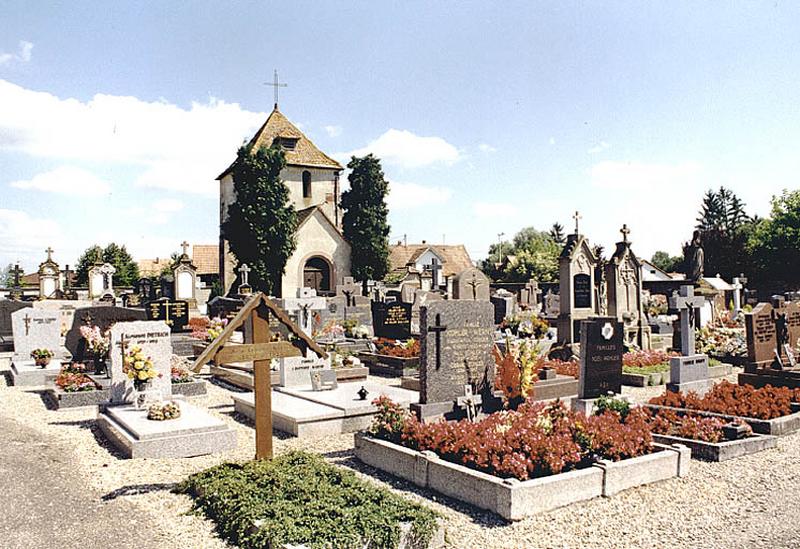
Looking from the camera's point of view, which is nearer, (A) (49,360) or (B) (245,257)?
(A) (49,360)

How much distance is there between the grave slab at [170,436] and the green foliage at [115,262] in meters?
44.5

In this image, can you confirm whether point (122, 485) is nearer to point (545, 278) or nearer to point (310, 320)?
point (310, 320)

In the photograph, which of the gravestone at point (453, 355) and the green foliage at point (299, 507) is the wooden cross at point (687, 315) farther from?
the green foliage at point (299, 507)

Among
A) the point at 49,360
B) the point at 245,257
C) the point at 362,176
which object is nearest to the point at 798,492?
the point at 49,360

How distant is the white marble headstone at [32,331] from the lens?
16.1 m

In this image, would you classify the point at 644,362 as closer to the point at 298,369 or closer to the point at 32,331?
the point at 298,369

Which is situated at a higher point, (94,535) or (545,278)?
(545,278)

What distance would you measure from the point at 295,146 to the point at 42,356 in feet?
105

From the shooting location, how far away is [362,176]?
144 feet

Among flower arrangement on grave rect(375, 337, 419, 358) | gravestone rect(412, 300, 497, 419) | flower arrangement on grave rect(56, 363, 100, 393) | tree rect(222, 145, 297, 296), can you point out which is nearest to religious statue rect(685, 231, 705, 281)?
flower arrangement on grave rect(375, 337, 419, 358)

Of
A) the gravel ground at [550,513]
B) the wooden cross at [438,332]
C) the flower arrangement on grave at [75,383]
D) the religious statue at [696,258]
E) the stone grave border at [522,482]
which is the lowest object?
the gravel ground at [550,513]

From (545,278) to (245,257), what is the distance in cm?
2204

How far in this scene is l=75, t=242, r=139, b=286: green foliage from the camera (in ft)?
168

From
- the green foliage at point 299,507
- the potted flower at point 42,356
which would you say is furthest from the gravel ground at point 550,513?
the potted flower at point 42,356
